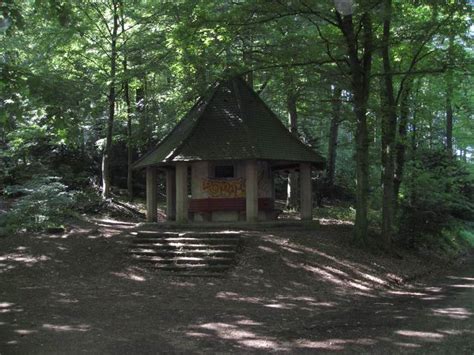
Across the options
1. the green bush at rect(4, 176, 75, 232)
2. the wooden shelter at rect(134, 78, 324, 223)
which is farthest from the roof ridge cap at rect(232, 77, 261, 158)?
the green bush at rect(4, 176, 75, 232)

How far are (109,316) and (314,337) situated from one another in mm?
3503

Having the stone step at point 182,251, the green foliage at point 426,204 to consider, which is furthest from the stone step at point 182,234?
the green foliage at point 426,204

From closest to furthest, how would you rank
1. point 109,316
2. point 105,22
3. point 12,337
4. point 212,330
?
point 12,337, point 212,330, point 109,316, point 105,22

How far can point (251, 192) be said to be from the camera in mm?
17172

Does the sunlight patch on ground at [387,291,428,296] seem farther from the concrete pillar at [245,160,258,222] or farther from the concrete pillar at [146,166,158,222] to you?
the concrete pillar at [146,166,158,222]

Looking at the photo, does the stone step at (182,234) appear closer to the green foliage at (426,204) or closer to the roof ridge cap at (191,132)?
the roof ridge cap at (191,132)

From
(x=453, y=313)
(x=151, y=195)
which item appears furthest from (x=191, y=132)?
(x=453, y=313)

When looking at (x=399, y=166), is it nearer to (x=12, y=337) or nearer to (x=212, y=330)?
(x=212, y=330)

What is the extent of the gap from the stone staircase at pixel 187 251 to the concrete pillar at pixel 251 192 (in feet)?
7.65

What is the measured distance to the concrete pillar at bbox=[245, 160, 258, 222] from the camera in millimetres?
17172

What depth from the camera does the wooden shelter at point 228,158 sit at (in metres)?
17.4

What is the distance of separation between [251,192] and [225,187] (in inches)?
56.7

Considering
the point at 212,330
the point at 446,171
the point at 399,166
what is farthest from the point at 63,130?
the point at 446,171

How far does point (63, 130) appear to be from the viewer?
8047mm
